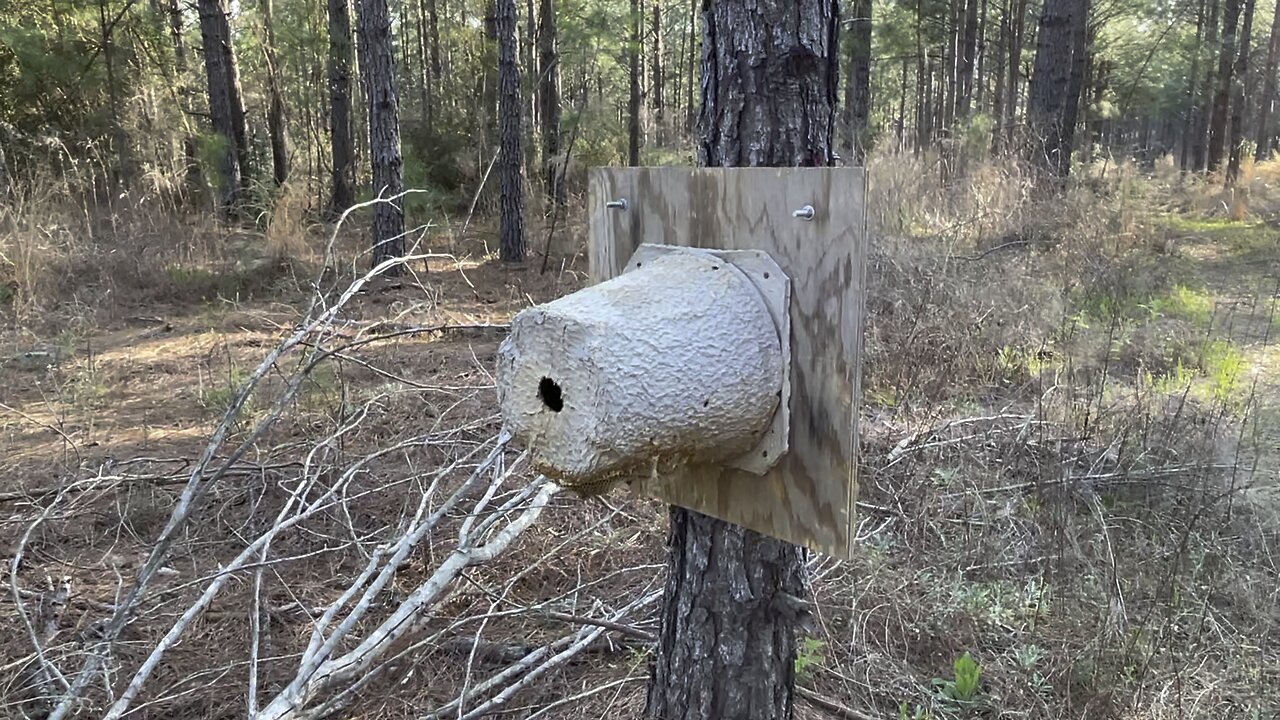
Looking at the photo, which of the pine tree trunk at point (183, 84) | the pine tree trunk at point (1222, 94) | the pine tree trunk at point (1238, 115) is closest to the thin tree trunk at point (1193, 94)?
the pine tree trunk at point (1238, 115)

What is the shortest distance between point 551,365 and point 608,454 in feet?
0.40

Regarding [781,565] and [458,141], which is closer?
[781,565]

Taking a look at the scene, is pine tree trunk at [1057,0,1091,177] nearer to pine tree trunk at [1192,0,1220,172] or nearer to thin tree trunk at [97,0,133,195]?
pine tree trunk at [1192,0,1220,172]

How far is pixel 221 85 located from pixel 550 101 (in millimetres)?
Answer: 4135

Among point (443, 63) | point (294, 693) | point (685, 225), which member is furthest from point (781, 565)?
point (443, 63)

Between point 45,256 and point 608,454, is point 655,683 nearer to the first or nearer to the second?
point 608,454

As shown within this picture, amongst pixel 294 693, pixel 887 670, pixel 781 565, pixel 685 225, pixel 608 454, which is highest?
pixel 685 225

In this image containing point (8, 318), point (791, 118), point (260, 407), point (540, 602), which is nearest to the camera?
point (791, 118)

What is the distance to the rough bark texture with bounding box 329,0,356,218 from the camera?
10203 mm

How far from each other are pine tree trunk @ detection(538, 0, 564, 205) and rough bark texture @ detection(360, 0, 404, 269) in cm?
169

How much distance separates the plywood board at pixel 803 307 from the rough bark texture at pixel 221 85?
401 inches

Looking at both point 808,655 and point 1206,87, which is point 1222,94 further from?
point 808,655

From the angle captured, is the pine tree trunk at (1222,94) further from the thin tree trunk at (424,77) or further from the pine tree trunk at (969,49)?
the thin tree trunk at (424,77)

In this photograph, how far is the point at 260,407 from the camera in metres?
4.14
